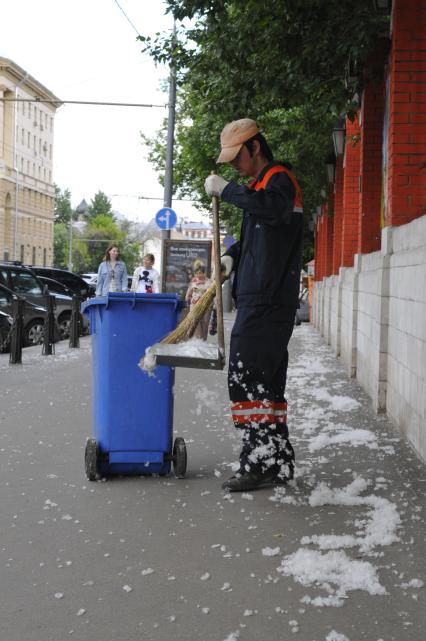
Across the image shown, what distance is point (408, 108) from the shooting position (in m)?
8.69

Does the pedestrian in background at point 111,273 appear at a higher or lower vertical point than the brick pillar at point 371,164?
lower

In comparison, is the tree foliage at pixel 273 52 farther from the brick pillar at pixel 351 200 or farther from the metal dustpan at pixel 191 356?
the metal dustpan at pixel 191 356

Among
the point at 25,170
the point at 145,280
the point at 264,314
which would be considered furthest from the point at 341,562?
the point at 25,170

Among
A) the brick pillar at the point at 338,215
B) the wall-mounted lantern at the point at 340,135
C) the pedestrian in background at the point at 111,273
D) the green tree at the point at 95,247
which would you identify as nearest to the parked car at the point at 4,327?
the pedestrian in background at the point at 111,273

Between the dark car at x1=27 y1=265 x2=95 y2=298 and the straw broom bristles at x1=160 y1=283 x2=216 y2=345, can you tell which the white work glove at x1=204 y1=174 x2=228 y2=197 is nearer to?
the straw broom bristles at x1=160 y1=283 x2=216 y2=345

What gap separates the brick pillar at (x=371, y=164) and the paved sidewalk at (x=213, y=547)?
5.28 meters

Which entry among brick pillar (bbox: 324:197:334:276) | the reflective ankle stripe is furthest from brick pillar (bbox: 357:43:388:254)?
brick pillar (bbox: 324:197:334:276)

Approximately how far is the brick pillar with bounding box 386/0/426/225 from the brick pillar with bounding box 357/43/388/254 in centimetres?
Result: 323

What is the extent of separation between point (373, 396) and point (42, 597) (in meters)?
5.94

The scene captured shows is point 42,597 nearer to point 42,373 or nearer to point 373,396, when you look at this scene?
point 373,396

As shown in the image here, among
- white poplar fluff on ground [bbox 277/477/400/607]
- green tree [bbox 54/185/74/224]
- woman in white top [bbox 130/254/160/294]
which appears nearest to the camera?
white poplar fluff on ground [bbox 277/477/400/607]

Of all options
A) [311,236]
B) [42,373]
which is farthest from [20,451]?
[311,236]

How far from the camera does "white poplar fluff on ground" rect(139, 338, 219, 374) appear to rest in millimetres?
5283

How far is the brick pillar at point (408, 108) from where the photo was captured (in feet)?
28.3
